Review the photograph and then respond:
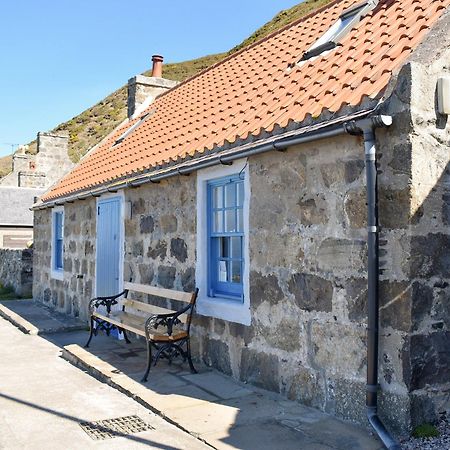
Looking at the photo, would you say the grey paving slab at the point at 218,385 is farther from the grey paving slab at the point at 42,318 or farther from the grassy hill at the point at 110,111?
the grassy hill at the point at 110,111

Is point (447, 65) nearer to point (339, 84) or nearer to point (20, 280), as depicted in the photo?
point (339, 84)

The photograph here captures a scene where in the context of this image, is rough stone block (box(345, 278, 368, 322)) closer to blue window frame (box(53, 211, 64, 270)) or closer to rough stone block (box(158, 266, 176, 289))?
rough stone block (box(158, 266, 176, 289))

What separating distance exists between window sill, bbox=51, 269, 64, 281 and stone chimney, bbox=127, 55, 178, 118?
13.7ft

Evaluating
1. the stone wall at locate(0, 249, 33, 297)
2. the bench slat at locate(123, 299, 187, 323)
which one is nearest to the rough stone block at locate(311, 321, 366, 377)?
the bench slat at locate(123, 299, 187, 323)

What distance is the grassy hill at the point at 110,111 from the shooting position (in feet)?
197

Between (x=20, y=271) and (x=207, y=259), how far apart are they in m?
10.8

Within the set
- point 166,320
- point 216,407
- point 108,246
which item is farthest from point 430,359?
point 108,246

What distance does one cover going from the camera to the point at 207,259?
6.61 meters

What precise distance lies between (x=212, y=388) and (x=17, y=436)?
194 centimetres

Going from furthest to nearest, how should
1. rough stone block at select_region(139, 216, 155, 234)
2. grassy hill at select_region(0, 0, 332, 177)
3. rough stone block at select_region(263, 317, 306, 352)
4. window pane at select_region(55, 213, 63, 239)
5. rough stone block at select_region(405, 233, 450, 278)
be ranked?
grassy hill at select_region(0, 0, 332, 177) → window pane at select_region(55, 213, 63, 239) → rough stone block at select_region(139, 216, 155, 234) → rough stone block at select_region(263, 317, 306, 352) → rough stone block at select_region(405, 233, 450, 278)

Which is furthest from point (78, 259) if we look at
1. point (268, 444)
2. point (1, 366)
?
point (268, 444)

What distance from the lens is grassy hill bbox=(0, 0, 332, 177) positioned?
60162mm

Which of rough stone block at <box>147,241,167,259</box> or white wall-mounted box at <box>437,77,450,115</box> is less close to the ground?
white wall-mounted box at <box>437,77,450,115</box>

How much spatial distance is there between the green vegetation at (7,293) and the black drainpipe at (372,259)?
501 inches
